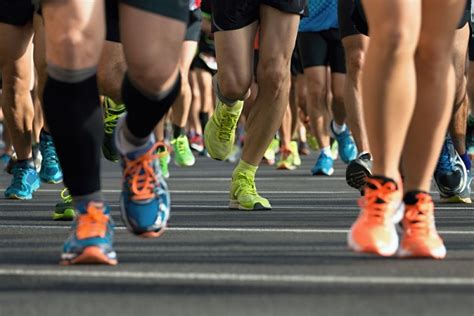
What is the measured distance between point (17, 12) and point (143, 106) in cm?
279

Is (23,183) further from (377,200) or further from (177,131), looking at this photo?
(177,131)

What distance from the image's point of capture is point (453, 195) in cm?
823

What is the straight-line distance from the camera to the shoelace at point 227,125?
27.2 ft

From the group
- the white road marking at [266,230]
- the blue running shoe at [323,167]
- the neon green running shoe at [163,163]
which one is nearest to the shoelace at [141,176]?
the white road marking at [266,230]

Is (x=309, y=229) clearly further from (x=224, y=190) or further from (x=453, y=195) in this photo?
(x=224, y=190)

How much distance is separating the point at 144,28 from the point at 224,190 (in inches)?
208

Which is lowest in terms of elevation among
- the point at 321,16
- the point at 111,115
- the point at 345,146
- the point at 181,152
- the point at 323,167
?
the point at 181,152

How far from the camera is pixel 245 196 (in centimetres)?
786

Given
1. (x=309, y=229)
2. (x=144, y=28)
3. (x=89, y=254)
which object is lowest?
(x=309, y=229)

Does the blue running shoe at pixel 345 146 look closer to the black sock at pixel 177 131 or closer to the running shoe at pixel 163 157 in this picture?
the running shoe at pixel 163 157

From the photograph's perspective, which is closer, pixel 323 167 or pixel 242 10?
pixel 242 10

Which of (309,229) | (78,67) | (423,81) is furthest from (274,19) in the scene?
(78,67)

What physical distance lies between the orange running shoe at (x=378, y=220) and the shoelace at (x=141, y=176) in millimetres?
718

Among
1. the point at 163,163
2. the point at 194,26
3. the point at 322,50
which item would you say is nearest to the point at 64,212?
the point at 194,26
